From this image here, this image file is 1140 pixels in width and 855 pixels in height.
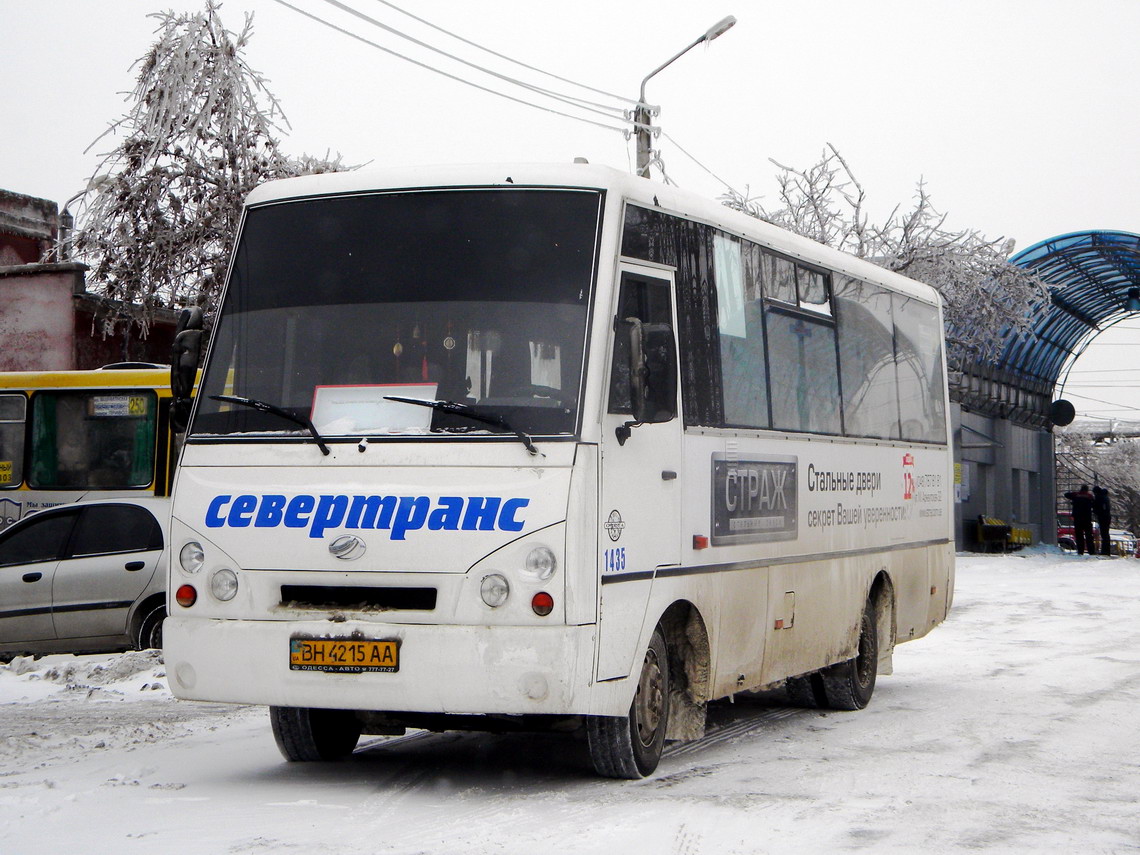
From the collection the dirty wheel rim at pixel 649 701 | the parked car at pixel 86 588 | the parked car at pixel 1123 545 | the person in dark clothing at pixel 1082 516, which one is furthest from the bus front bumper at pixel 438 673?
the parked car at pixel 1123 545

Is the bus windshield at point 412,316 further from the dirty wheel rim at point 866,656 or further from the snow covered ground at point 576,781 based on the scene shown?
the dirty wheel rim at point 866,656

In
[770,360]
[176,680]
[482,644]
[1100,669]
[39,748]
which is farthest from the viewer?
[1100,669]

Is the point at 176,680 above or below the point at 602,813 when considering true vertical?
above

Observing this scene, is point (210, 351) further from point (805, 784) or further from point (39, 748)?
point (805, 784)

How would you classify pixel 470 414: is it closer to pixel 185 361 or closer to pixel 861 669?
pixel 185 361

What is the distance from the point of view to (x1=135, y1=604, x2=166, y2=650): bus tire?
1438 centimetres

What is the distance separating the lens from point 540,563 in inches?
283

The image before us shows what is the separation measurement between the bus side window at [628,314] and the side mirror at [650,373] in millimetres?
65

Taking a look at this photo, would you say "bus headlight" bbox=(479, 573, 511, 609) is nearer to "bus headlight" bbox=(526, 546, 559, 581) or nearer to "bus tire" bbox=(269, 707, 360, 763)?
"bus headlight" bbox=(526, 546, 559, 581)

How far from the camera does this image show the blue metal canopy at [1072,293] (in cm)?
4034

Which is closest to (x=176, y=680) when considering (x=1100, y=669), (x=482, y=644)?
(x=482, y=644)

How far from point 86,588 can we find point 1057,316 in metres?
37.7

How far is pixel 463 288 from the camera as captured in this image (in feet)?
25.4

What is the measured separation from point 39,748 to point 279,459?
2.85 metres
